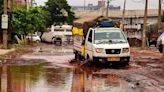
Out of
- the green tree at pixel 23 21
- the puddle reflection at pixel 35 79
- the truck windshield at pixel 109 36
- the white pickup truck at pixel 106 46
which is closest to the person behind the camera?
the puddle reflection at pixel 35 79

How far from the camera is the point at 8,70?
66.8 feet

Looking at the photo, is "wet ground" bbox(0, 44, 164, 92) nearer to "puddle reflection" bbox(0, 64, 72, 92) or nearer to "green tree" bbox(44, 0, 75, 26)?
"puddle reflection" bbox(0, 64, 72, 92)

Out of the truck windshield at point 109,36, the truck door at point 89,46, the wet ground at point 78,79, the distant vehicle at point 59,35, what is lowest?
the distant vehicle at point 59,35

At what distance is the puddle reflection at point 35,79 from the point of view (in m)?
14.6

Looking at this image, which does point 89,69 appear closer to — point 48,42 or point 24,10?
point 24,10

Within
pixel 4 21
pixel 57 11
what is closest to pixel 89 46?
pixel 4 21

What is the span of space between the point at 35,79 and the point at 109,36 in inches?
280

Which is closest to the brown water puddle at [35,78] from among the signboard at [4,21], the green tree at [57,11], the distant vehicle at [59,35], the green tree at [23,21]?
the signboard at [4,21]

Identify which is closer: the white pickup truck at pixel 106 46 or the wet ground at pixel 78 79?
the wet ground at pixel 78 79

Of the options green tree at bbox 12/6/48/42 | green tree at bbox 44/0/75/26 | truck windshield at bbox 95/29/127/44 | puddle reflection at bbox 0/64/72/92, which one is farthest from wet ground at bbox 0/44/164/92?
green tree at bbox 44/0/75/26

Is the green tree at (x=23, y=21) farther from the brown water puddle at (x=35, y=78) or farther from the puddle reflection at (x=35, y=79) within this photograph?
the puddle reflection at (x=35, y=79)

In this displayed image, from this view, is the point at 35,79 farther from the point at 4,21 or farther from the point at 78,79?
the point at 4,21

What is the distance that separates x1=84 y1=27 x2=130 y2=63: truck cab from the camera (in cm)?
2234

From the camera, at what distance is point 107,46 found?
2241 cm
